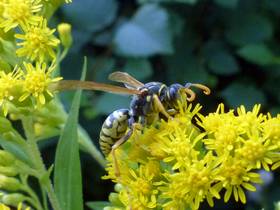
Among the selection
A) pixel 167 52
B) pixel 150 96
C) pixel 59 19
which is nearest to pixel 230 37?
pixel 167 52

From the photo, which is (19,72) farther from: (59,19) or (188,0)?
(59,19)

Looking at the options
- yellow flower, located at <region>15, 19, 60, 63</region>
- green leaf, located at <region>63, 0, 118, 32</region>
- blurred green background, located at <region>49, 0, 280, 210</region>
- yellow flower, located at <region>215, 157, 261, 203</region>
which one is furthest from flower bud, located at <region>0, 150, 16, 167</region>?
green leaf, located at <region>63, 0, 118, 32</region>

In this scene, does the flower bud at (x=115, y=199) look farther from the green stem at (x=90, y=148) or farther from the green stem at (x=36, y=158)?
the green stem at (x=90, y=148)

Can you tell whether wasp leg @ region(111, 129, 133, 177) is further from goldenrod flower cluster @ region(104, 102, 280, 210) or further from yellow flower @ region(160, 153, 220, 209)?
yellow flower @ region(160, 153, 220, 209)

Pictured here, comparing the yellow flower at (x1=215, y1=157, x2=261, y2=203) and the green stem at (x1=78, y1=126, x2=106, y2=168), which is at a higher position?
the green stem at (x1=78, y1=126, x2=106, y2=168)

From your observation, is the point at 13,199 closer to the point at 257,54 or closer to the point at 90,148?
the point at 90,148

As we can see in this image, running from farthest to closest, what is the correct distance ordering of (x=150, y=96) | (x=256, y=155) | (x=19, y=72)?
(x=19, y=72), (x=150, y=96), (x=256, y=155)

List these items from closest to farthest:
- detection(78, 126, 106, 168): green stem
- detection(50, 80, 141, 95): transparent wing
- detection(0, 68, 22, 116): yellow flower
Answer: detection(50, 80, 141, 95): transparent wing < detection(0, 68, 22, 116): yellow flower < detection(78, 126, 106, 168): green stem
